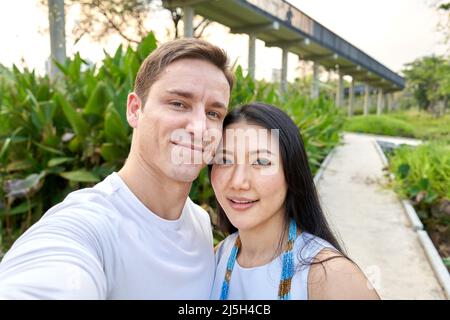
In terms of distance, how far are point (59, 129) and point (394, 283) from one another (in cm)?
258

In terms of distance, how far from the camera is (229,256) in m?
1.33

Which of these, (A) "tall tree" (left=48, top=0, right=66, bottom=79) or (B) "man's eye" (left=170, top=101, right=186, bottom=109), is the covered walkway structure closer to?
(A) "tall tree" (left=48, top=0, right=66, bottom=79)

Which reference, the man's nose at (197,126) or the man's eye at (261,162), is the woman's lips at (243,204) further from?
the man's nose at (197,126)

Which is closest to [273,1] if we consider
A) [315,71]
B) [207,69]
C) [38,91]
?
[315,71]

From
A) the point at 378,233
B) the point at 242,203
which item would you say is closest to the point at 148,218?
the point at 242,203

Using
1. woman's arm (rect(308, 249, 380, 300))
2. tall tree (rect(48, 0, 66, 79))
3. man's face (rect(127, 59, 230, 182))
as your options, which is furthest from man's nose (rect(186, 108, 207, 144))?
tall tree (rect(48, 0, 66, 79))

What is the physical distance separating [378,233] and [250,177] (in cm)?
319

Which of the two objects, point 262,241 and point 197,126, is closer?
point 197,126

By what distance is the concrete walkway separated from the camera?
2.82 meters

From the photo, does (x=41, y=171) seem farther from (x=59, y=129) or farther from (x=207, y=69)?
(x=207, y=69)

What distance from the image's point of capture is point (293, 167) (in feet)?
4.09

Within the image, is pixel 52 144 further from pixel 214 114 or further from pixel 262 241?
pixel 262 241

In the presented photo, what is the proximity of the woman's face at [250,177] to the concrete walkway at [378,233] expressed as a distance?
0.91m

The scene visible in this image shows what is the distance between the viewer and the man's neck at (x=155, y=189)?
3.98ft
